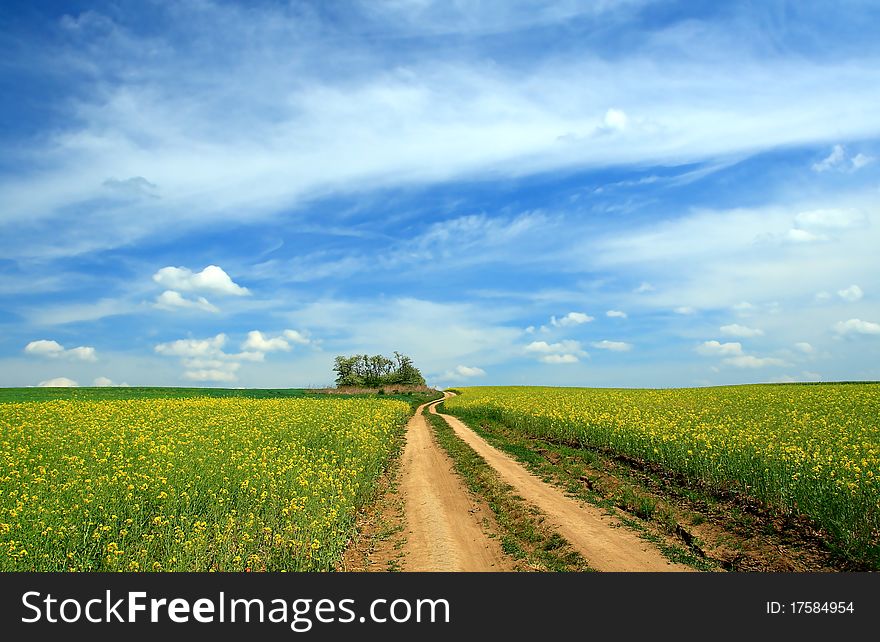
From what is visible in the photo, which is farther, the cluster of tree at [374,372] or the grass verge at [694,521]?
the cluster of tree at [374,372]

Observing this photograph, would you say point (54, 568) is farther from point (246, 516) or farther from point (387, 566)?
point (387, 566)

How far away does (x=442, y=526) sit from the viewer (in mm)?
12539

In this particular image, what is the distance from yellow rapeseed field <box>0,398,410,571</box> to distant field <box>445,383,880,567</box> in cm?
919

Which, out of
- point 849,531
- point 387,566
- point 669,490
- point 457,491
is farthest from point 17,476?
point 849,531

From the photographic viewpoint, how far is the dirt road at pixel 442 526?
10133mm

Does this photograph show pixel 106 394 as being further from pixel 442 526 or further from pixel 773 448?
pixel 773 448

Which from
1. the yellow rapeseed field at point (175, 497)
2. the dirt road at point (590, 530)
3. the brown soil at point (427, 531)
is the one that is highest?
the yellow rapeseed field at point (175, 497)

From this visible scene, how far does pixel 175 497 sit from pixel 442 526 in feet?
18.8

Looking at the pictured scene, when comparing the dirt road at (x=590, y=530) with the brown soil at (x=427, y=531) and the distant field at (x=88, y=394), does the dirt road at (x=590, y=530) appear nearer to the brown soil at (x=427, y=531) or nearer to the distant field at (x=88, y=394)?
the brown soil at (x=427, y=531)

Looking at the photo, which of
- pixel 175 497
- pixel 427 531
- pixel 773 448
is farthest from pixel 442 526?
pixel 773 448

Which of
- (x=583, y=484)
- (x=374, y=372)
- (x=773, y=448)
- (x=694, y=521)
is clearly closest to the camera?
(x=694, y=521)

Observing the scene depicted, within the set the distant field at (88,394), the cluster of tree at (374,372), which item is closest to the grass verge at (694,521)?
the distant field at (88,394)

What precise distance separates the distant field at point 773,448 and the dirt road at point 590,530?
3.57 metres

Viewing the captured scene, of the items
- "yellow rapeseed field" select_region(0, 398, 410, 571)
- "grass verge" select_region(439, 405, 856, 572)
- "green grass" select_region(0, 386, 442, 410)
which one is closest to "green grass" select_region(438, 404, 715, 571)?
"grass verge" select_region(439, 405, 856, 572)
